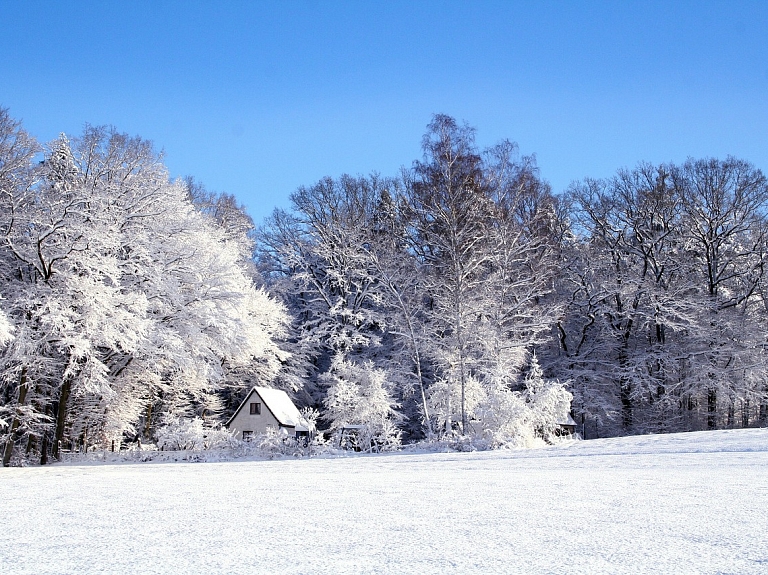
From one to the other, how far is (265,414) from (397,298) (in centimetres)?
1064

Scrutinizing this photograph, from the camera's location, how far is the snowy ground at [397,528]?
13.1 ft

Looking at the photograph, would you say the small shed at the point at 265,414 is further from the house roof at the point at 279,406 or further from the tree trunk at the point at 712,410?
the tree trunk at the point at 712,410

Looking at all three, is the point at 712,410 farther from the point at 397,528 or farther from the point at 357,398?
the point at 397,528

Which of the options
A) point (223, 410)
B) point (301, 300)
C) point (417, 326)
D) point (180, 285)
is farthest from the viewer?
point (301, 300)

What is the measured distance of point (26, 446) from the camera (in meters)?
24.5

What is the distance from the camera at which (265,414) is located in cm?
3206

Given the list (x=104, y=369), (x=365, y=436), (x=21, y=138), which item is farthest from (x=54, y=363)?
(x=365, y=436)

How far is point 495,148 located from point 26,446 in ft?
69.5

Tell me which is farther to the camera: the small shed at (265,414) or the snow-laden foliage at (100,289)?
the small shed at (265,414)

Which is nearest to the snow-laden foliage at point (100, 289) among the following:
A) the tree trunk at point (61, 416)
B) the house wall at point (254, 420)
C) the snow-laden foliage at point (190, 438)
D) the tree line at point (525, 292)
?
the tree trunk at point (61, 416)

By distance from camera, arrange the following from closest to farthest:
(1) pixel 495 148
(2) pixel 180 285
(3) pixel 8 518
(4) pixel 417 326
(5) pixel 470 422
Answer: (3) pixel 8 518, (5) pixel 470 422, (2) pixel 180 285, (1) pixel 495 148, (4) pixel 417 326

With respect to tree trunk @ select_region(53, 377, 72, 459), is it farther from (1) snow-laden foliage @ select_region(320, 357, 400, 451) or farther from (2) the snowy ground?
(2) the snowy ground

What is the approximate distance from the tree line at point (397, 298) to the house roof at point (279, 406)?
3.96 feet

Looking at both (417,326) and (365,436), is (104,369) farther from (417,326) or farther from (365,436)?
(417,326)
